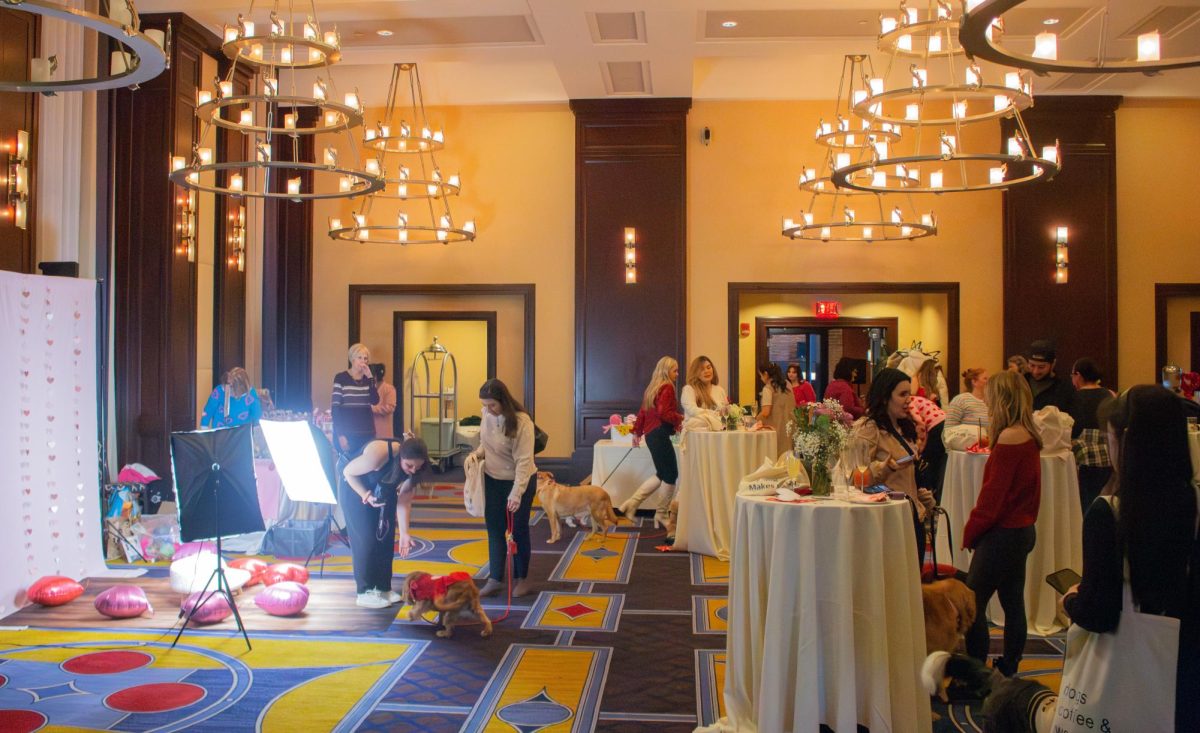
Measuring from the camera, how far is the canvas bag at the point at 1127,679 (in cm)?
226

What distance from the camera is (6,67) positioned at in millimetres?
6941

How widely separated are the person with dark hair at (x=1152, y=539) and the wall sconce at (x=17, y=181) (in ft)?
24.4

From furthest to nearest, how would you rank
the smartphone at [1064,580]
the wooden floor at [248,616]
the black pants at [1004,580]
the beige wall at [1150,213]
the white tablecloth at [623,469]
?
the beige wall at [1150,213] < the white tablecloth at [623,469] < the wooden floor at [248,616] < the black pants at [1004,580] < the smartphone at [1064,580]

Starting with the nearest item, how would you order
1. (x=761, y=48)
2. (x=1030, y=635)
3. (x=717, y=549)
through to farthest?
(x=1030, y=635) < (x=717, y=549) < (x=761, y=48)

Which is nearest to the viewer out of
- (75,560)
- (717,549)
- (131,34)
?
(131,34)

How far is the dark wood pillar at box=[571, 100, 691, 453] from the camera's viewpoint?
11945 millimetres

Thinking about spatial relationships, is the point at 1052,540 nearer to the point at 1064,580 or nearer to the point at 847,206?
the point at 1064,580

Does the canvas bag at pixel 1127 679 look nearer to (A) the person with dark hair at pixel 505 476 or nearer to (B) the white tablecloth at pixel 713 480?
(A) the person with dark hair at pixel 505 476

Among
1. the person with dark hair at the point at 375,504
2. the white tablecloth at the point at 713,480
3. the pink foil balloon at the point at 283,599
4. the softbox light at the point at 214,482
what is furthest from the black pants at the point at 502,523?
the white tablecloth at the point at 713,480

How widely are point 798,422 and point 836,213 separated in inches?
312

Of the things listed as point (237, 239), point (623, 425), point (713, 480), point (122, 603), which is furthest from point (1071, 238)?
point (122, 603)

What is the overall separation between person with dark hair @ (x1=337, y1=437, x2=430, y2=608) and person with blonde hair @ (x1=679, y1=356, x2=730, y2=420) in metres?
2.68

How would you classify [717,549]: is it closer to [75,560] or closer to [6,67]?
[75,560]

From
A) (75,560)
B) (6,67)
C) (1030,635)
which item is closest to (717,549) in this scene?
(1030,635)
